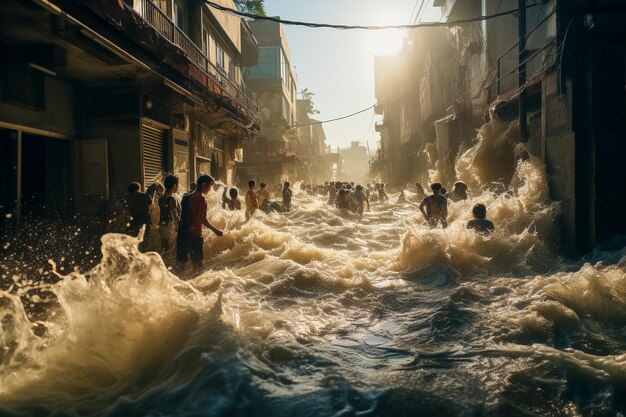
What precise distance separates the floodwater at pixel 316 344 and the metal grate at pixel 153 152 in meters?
6.03

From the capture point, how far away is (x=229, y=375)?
3.42m

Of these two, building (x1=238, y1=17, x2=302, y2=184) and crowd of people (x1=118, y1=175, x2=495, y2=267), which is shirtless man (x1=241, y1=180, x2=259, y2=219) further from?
building (x1=238, y1=17, x2=302, y2=184)

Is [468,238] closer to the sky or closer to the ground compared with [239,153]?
closer to the ground

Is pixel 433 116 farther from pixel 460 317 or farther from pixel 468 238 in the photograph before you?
pixel 460 317

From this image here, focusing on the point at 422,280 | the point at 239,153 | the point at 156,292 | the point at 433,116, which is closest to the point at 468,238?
the point at 422,280

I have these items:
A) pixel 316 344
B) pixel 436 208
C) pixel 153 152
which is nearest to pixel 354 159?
pixel 153 152

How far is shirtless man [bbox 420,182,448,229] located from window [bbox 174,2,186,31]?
10.2m

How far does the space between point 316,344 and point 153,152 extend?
9.88 metres

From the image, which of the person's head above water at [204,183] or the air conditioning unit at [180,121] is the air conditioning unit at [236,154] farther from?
the person's head above water at [204,183]

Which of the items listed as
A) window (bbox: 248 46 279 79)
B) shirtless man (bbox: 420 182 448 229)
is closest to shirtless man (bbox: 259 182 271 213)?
shirtless man (bbox: 420 182 448 229)

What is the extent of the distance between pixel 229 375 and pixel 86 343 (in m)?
1.39

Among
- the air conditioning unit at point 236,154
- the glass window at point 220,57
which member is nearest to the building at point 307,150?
the air conditioning unit at point 236,154

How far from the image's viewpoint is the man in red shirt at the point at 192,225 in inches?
266

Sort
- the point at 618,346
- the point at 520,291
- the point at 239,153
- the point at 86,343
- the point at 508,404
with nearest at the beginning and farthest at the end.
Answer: the point at 508,404 → the point at 86,343 → the point at 618,346 → the point at 520,291 → the point at 239,153
